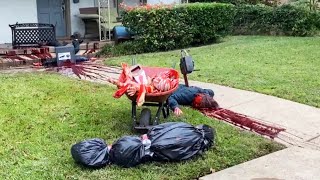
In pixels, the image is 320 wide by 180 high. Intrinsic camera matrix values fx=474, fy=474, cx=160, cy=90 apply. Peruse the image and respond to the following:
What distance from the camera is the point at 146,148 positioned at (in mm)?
4691

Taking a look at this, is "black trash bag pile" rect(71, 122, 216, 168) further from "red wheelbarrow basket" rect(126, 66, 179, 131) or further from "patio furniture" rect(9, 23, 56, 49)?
"patio furniture" rect(9, 23, 56, 49)

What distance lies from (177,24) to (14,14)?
15.3 feet

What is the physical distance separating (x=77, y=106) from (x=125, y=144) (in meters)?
2.41

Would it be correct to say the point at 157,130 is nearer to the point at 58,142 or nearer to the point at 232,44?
the point at 58,142

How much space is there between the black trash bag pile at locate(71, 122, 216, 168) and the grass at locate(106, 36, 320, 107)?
2.80 metres

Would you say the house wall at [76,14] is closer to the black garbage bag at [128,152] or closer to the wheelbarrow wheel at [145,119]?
the wheelbarrow wheel at [145,119]

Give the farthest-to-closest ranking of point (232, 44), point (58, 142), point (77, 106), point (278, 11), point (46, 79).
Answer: point (278, 11)
point (232, 44)
point (46, 79)
point (77, 106)
point (58, 142)

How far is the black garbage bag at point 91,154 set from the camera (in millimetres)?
4559

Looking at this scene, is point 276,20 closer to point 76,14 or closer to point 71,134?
point 76,14

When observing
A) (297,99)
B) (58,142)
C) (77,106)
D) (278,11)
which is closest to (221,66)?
(297,99)

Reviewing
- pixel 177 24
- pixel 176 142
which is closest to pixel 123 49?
pixel 177 24

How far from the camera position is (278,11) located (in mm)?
16281

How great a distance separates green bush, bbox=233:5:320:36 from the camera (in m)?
15.9

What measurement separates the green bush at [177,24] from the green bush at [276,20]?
2.41 meters
